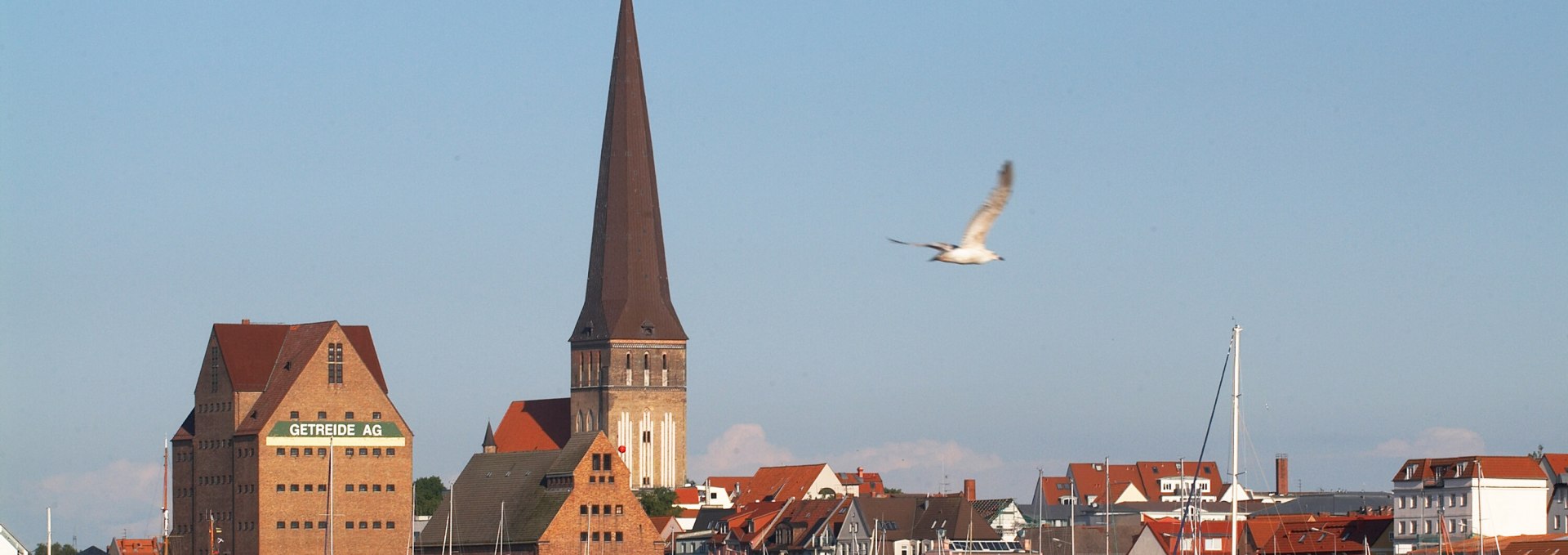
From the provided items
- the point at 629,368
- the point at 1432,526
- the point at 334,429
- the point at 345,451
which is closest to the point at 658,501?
the point at 629,368

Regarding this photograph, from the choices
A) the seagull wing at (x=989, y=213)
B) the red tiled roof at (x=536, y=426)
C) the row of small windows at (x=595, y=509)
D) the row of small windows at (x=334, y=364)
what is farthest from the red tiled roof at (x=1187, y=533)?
the seagull wing at (x=989, y=213)

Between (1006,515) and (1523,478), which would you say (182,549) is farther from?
(1523,478)

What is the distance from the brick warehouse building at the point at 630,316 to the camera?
603 ft

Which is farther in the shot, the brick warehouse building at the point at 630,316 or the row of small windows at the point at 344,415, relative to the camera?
the brick warehouse building at the point at 630,316

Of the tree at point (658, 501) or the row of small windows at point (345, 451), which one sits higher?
the row of small windows at point (345, 451)

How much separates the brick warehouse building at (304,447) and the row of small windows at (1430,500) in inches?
1983

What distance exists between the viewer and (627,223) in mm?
183375

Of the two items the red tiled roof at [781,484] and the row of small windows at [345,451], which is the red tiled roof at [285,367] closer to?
the row of small windows at [345,451]

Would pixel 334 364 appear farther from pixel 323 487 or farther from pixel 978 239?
pixel 978 239

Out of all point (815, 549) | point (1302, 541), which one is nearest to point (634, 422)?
point (815, 549)

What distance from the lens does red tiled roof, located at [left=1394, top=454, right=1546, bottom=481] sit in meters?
115

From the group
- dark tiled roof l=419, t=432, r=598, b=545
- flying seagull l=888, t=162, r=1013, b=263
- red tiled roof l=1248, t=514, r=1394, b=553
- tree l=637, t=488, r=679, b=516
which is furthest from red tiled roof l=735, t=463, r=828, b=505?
flying seagull l=888, t=162, r=1013, b=263

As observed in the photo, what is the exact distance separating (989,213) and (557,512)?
91615 mm

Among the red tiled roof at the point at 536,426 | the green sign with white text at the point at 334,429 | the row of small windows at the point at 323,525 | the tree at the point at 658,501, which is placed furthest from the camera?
the red tiled roof at the point at 536,426
